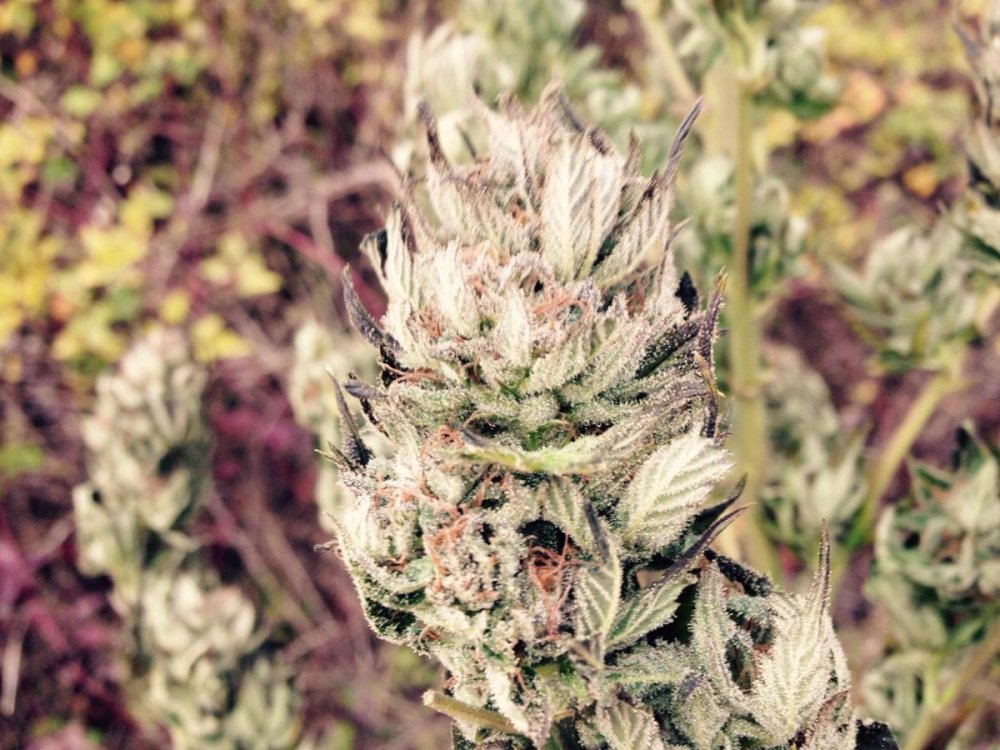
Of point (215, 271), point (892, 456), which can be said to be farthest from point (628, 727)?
point (215, 271)

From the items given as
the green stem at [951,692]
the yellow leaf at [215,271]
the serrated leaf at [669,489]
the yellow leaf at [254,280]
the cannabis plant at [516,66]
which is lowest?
the yellow leaf at [215,271]

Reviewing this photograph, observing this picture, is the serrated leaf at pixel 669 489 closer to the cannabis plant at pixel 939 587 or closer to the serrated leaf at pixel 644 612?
the serrated leaf at pixel 644 612

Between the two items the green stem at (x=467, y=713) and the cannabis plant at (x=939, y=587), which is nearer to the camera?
the green stem at (x=467, y=713)

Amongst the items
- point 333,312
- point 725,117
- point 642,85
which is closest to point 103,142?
point 333,312

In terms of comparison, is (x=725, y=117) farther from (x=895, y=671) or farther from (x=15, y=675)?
(x=15, y=675)

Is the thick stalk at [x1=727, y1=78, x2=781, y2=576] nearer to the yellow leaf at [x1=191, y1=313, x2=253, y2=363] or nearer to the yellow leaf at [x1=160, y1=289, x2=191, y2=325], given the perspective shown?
the yellow leaf at [x1=191, y1=313, x2=253, y2=363]

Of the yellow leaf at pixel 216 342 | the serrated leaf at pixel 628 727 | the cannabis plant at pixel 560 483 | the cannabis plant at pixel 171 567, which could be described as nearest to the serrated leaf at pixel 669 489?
the cannabis plant at pixel 560 483
